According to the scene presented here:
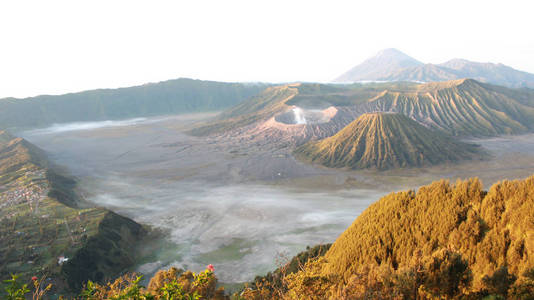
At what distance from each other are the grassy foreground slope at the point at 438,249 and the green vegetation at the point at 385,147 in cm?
3678

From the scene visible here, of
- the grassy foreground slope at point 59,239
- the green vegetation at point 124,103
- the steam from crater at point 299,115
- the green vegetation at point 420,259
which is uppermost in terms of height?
the green vegetation at point 124,103

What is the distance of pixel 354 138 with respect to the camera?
2306 inches

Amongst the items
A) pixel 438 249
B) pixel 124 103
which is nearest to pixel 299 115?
pixel 438 249

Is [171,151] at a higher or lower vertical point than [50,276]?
higher

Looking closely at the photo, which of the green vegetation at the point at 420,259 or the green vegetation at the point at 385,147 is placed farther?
the green vegetation at the point at 385,147

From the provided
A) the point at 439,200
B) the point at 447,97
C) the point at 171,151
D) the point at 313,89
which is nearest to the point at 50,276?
the point at 439,200

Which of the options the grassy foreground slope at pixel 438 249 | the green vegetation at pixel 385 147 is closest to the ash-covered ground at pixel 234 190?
the green vegetation at pixel 385 147

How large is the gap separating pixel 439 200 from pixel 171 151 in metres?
60.1

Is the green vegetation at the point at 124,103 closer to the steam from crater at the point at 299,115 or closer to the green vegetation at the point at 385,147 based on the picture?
the steam from crater at the point at 299,115

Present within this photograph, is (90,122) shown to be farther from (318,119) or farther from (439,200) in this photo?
(439,200)

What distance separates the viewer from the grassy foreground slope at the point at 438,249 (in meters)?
8.70

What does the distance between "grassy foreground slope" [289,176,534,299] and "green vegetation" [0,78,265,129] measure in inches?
5280

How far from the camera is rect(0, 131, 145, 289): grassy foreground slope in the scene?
67.2 ft

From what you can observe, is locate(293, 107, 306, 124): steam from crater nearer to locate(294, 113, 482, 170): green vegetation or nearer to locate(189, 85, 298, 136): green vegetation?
locate(189, 85, 298, 136): green vegetation
